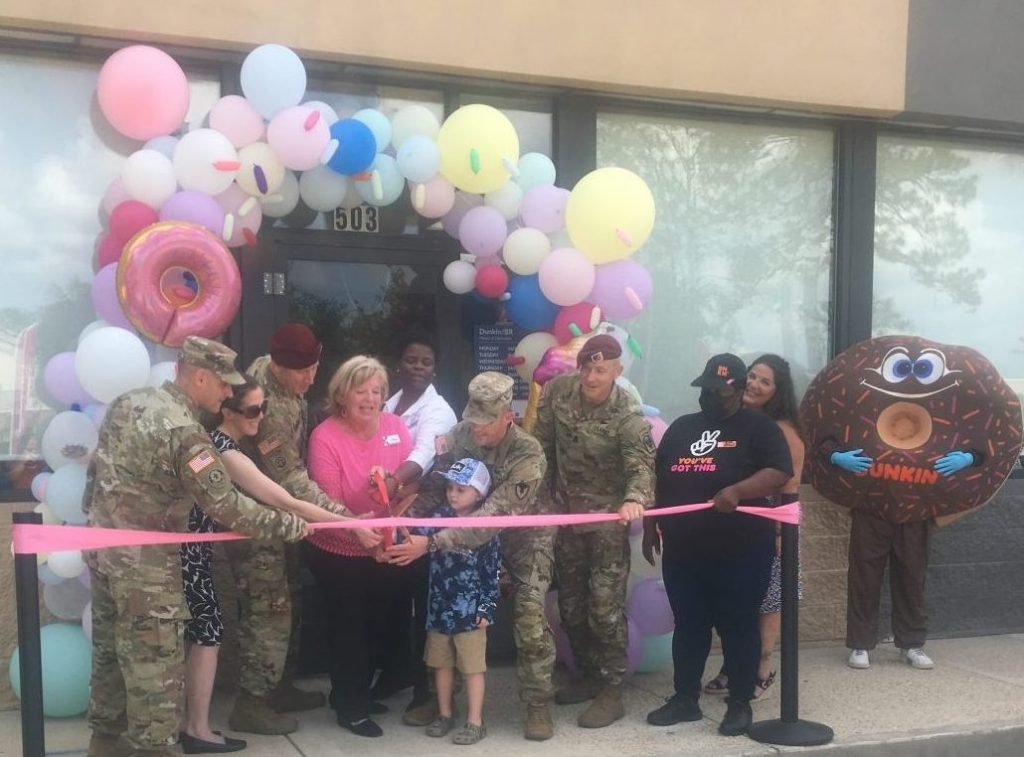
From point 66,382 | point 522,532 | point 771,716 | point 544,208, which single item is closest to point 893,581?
point 771,716

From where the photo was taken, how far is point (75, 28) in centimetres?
508

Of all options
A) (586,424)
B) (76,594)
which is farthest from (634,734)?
(76,594)

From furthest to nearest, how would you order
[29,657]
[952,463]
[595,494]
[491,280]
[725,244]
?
[725,244]
[952,463]
[491,280]
[595,494]
[29,657]

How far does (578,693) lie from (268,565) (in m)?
1.70

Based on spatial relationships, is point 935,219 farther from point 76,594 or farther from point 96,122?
point 76,594

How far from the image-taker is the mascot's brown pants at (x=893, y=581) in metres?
6.16

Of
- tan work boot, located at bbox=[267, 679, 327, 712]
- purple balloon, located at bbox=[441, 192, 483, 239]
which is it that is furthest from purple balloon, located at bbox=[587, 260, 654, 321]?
tan work boot, located at bbox=[267, 679, 327, 712]

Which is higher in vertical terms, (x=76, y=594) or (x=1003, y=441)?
(x=1003, y=441)

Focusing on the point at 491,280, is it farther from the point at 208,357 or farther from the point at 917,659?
the point at 917,659

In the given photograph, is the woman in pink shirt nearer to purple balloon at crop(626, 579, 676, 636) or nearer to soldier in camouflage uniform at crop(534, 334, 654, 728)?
soldier in camouflage uniform at crop(534, 334, 654, 728)

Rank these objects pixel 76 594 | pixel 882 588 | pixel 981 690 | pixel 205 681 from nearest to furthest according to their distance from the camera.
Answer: pixel 205 681
pixel 76 594
pixel 981 690
pixel 882 588

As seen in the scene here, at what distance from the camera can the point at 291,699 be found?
506 centimetres

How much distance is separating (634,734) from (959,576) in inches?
124

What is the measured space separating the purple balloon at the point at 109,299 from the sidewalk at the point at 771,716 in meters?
1.81
